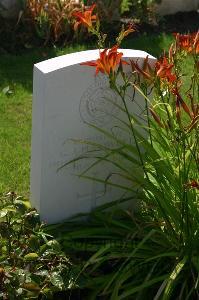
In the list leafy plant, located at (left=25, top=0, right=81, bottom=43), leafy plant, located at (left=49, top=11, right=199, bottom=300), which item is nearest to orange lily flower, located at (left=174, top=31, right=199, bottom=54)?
leafy plant, located at (left=49, top=11, right=199, bottom=300)

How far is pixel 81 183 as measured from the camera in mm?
3508

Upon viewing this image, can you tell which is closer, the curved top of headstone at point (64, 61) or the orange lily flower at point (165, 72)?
the orange lily flower at point (165, 72)

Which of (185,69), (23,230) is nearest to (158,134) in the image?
(23,230)

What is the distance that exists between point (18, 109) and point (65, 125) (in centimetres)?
201

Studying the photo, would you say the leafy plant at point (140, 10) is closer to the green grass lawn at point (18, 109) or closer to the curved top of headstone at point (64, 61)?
the green grass lawn at point (18, 109)

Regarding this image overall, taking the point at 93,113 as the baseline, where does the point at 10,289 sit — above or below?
below

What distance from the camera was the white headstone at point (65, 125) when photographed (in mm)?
3166

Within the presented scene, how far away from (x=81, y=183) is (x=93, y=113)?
1.31ft

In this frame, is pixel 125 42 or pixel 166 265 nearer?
pixel 166 265

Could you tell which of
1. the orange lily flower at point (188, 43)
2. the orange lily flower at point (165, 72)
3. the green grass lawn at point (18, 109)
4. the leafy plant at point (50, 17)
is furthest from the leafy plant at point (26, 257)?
the leafy plant at point (50, 17)

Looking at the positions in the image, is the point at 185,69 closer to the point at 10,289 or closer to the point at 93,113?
the point at 93,113

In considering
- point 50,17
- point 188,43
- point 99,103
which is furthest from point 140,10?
point 188,43

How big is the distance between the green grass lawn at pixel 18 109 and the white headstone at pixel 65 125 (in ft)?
2.10

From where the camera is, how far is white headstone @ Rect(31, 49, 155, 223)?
3.17m
